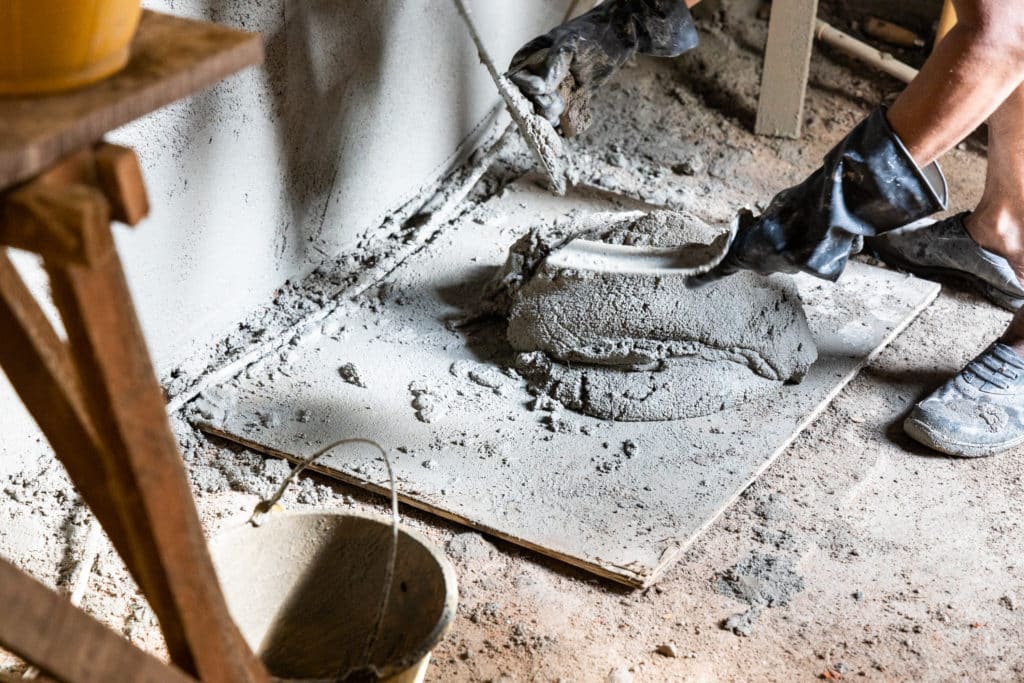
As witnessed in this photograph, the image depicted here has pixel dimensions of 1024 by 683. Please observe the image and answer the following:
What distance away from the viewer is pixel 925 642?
86.5 inches

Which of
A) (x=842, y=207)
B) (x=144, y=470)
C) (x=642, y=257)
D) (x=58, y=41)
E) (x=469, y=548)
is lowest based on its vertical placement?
(x=469, y=548)

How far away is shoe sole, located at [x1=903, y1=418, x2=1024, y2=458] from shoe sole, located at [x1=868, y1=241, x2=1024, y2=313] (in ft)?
2.01

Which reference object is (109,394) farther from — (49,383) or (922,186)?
(922,186)

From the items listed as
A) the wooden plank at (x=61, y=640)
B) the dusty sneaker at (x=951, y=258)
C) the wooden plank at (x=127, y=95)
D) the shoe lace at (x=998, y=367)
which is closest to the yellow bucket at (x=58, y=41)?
the wooden plank at (x=127, y=95)

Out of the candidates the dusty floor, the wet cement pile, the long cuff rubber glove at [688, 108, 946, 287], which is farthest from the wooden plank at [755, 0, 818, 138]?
the long cuff rubber glove at [688, 108, 946, 287]

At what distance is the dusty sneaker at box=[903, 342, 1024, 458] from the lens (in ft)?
8.82

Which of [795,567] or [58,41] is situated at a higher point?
[58,41]

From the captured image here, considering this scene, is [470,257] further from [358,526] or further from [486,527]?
[358,526]

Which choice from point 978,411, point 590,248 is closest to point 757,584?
point 978,411

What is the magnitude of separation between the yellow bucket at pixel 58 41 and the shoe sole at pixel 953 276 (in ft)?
8.73

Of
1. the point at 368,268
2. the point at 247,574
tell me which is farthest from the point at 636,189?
the point at 247,574

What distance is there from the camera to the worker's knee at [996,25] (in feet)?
7.56

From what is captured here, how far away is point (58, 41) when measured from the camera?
1106 mm

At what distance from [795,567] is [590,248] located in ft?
3.02
